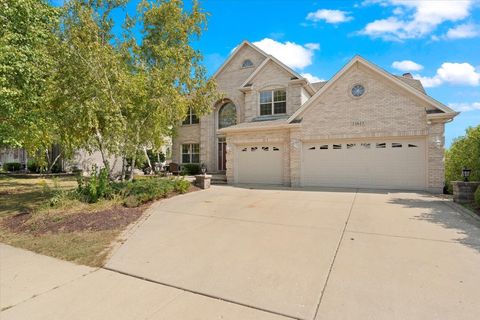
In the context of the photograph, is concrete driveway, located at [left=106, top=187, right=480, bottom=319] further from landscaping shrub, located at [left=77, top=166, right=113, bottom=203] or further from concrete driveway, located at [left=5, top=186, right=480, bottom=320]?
landscaping shrub, located at [left=77, top=166, right=113, bottom=203]

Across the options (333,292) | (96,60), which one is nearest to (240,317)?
(333,292)

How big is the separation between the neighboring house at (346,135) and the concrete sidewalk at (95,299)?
10993 millimetres

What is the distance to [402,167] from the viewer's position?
11.9 m

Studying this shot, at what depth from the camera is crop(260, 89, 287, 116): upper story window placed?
1755 centimetres

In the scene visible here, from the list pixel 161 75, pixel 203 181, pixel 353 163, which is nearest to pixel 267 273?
pixel 161 75

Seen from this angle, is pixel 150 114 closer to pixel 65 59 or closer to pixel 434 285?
pixel 65 59

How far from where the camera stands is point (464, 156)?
10867mm

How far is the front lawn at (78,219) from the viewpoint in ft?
17.5

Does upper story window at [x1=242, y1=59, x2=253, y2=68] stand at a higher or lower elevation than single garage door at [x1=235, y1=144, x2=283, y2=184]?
higher

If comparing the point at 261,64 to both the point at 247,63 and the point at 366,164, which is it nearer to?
the point at 247,63

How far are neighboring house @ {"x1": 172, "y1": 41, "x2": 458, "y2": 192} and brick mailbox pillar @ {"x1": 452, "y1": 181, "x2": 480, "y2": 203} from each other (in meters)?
2.55

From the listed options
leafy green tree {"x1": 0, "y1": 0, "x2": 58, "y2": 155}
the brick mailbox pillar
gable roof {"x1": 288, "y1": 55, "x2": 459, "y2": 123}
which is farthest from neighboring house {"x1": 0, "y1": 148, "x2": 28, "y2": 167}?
the brick mailbox pillar

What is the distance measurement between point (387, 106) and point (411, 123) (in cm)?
125

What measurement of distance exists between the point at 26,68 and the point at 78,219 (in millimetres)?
4992
